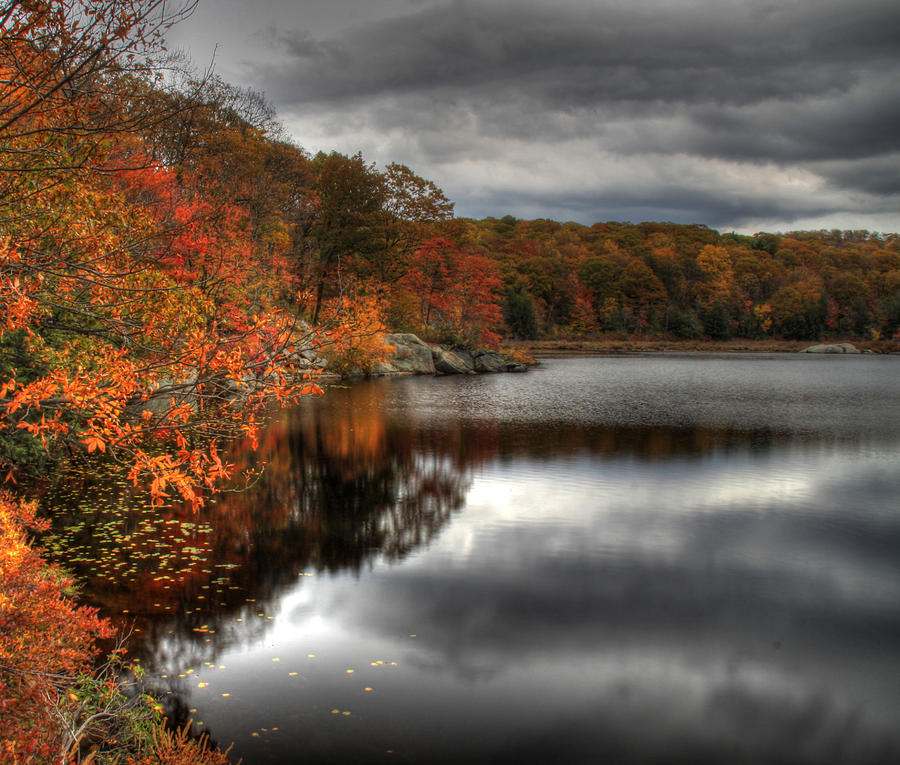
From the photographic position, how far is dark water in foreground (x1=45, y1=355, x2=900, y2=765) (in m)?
6.96

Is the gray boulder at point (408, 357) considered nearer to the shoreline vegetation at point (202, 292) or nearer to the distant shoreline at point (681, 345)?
the shoreline vegetation at point (202, 292)

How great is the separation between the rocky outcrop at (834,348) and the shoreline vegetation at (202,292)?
324cm

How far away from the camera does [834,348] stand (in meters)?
92.1

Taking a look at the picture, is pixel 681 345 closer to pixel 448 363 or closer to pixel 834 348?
pixel 834 348

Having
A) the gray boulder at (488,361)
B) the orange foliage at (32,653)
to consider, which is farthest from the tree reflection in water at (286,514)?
the gray boulder at (488,361)

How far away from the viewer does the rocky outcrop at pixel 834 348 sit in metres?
91.1

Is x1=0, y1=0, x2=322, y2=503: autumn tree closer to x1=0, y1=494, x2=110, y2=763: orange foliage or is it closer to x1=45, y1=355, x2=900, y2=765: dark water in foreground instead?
x1=0, y1=494, x2=110, y2=763: orange foliage

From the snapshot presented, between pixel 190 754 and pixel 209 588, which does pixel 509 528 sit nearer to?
pixel 209 588

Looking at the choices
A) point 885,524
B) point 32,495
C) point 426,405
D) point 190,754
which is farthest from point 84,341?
point 426,405

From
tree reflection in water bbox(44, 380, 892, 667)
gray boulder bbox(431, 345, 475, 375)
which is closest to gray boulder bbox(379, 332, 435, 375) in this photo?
gray boulder bbox(431, 345, 475, 375)

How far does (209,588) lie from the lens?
9.79m

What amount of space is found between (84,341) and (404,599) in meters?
6.41

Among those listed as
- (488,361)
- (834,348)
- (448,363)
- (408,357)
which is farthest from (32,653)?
(834,348)

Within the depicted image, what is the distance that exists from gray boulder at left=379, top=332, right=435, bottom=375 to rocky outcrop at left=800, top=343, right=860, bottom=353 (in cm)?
6590
